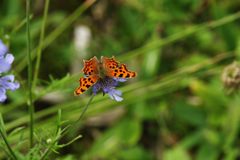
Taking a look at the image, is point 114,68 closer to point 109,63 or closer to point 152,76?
point 109,63

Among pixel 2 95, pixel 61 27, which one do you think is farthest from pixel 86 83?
pixel 61 27

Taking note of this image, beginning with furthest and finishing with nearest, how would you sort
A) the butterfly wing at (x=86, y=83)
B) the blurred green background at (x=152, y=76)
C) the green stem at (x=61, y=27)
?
the blurred green background at (x=152, y=76) < the green stem at (x=61, y=27) < the butterfly wing at (x=86, y=83)

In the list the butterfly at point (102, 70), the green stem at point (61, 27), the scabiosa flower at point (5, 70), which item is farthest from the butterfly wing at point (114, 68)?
the green stem at point (61, 27)

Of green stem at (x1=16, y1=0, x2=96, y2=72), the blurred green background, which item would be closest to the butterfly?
green stem at (x1=16, y1=0, x2=96, y2=72)

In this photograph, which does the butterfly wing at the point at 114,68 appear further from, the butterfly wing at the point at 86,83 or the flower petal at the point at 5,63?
the flower petal at the point at 5,63

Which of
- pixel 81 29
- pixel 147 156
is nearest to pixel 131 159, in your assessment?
pixel 147 156

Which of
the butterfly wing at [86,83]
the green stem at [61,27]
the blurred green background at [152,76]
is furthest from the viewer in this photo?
the blurred green background at [152,76]
